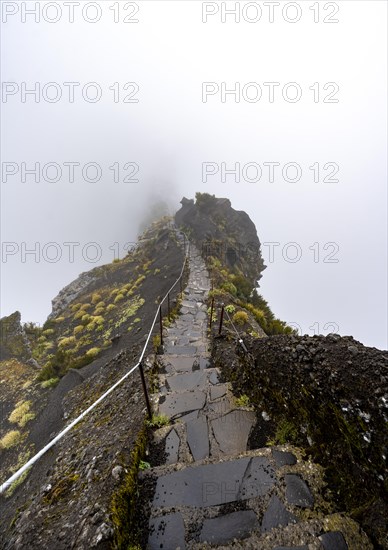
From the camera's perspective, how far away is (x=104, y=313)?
72.6 ft

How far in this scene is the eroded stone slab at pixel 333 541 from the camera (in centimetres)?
297

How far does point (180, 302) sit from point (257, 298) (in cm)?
714

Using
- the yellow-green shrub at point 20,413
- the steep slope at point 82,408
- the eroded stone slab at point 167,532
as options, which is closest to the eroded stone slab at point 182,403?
the steep slope at point 82,408

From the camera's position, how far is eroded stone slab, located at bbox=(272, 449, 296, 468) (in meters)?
4.11

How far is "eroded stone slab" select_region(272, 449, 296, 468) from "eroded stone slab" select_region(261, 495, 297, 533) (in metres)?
0.58

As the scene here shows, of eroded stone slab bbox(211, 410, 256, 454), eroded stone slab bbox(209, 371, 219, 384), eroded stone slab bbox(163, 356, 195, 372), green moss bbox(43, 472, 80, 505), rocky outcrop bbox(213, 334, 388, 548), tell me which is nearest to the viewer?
rocky outcrop bbox(213, 334, 388, 548)

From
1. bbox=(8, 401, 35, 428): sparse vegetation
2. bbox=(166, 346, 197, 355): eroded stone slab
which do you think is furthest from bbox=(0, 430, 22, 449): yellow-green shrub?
bbox=(166, 346, 197, 355): eroded stone slab

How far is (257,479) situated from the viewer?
3920 mm

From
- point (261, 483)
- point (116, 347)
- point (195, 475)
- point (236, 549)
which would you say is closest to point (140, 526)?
point (195, 475)

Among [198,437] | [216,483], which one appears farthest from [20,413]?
[216,483]

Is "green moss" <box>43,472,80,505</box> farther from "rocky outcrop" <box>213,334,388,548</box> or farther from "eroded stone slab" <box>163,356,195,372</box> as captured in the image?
"eroded stone slab" <box>163,356,195,372</box>

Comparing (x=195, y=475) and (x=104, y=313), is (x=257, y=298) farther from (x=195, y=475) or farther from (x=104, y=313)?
(x=195, y=475)

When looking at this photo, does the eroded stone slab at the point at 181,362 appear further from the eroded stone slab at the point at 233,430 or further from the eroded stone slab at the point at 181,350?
the eroded stone slab at the point at 233,430

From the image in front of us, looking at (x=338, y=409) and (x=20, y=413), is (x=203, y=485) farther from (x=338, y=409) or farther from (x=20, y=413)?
(x=20, y=413)
